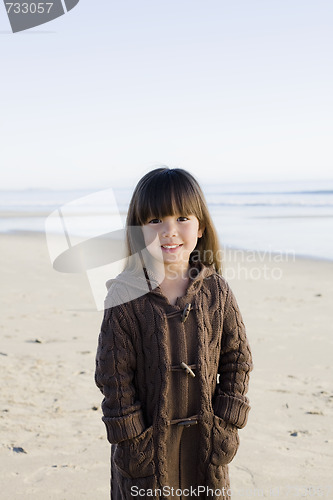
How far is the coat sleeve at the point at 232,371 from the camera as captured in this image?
2.12 meters

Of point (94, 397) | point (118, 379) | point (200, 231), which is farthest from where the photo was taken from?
point (94, 397)

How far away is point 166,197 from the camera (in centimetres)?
212

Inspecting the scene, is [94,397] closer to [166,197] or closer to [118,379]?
[118,379]

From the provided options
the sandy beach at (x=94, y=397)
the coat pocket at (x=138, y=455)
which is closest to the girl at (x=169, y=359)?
the coat pocket at (x=138, y=455)

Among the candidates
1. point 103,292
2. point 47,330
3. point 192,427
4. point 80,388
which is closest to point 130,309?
point 192,427

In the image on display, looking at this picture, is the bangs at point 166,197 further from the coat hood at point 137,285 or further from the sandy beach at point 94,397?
the sandy beach at point 94,397

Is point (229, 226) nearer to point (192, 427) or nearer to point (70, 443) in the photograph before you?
point (70, 443)

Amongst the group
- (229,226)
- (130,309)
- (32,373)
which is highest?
(130,309)

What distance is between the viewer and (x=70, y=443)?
146 inches

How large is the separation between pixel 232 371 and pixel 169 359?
28 centimetres

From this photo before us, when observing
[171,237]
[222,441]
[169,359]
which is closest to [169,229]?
[171,237]

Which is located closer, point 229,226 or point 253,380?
point 253,380

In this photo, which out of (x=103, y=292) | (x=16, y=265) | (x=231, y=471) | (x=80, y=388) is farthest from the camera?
(x=16, y=265)

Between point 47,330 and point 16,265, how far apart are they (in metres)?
4.65
